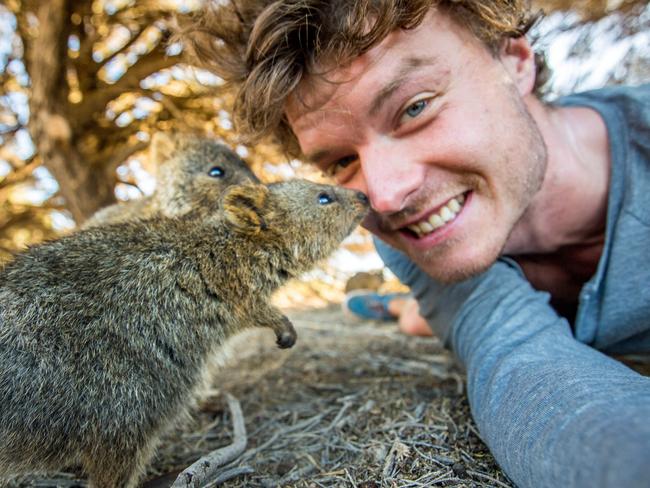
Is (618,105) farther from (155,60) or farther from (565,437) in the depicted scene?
(155,60)

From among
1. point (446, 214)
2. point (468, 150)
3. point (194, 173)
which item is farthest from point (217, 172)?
point (468, 150)

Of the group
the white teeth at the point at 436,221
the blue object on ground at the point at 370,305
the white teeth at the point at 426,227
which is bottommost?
the blue object on ground at the point at 370,305

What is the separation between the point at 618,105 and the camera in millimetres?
2805

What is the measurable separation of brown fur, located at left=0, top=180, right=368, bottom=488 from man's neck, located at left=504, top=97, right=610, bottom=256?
1.54m

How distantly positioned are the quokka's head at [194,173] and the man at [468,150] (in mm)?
869

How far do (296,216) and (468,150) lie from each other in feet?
3.32

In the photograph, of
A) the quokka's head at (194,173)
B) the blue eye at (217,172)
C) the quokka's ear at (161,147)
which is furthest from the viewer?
the quokka's ear at (161,147)

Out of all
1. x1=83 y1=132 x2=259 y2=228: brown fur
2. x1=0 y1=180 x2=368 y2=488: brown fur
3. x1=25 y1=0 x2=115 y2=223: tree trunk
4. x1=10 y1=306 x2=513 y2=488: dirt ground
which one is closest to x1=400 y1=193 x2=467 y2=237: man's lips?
x1=0 y1=180 x2=368 y2=488: brown fur

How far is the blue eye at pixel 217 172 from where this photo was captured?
3857mm

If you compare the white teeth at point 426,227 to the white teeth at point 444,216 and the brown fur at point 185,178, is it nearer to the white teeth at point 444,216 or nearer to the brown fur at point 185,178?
the white teeth at point 444,216

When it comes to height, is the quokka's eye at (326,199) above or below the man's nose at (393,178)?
below

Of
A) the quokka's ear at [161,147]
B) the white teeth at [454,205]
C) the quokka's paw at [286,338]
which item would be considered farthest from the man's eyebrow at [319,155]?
the quokka's ear at [161,147]

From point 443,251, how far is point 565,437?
4.31 feet

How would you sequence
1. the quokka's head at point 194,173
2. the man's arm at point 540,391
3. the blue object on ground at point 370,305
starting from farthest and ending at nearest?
the blue object on ground at point 370,305 → the quokka's head at point 194,173 → the man's arm at point 540,391
